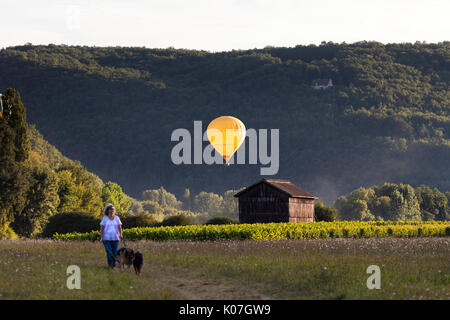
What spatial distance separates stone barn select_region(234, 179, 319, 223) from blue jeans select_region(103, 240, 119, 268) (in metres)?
39.5

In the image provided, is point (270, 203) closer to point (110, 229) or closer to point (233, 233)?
point (233, 233)

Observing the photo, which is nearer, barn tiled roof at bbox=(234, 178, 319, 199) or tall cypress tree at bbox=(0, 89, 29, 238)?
barn tiled roof at bbox=(234, 178, 319, 199)

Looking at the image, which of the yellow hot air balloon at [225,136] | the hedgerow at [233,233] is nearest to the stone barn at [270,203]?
the hedgerow at [233,233]

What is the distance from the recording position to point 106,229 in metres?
21.3

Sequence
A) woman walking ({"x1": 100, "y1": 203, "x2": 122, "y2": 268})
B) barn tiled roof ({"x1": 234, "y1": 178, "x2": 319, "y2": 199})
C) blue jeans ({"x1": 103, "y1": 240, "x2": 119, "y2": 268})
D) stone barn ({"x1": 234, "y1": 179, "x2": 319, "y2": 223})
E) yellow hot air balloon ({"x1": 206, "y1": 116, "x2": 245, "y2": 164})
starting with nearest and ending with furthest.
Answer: woman walking ({"x1": 100, "y1": 203, "x2": 122, "y2": 268})
blue jeans ({"x1": 103, "y1": 240, "x2": 119, "y2": 268})
stone barn ({"x1": 234, "y1": 179, "x2": 319, "y2": 223})
barn tiled roof ({"x1": 234, "y1": 178, "x2": 319, "y2": 199})
yellow hot air balloon ({"x1": 206, "y1": 116, "x2": 245, "y2": 164})

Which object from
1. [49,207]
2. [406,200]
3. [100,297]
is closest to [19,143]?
[49,207]

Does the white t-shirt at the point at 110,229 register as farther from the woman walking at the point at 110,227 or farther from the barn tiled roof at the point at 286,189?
the barn tiled roof at the point at 286,189

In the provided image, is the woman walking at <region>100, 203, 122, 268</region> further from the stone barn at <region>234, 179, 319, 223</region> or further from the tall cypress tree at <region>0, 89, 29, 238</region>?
the tall cypress tree at <region>0, 89, 29, 238</region>

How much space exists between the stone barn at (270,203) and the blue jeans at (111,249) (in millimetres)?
39507

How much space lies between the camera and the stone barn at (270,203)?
204ft

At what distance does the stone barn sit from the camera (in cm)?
6209

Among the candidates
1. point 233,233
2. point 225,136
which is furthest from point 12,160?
point 233,233

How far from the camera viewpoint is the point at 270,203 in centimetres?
6256

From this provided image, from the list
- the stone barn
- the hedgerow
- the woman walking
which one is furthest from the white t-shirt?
the stone barn
